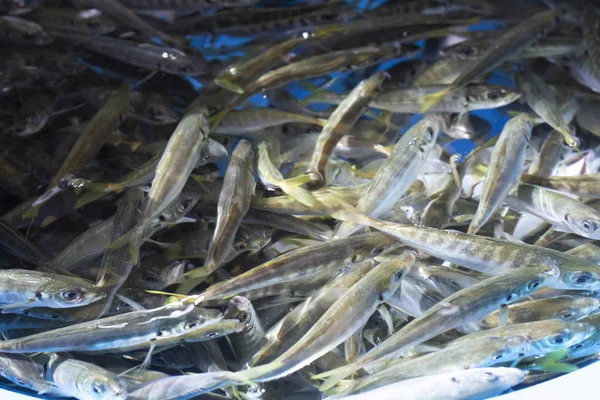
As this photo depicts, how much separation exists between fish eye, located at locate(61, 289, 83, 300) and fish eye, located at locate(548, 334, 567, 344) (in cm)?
144

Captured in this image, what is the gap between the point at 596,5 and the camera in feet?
8.23

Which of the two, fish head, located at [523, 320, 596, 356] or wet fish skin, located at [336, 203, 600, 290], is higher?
wet fish skin, located at [336, 203, 600, 290]

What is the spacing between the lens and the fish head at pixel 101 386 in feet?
4.89

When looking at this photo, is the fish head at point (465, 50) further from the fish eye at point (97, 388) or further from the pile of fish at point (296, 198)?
the fish eye at point (97, 388)

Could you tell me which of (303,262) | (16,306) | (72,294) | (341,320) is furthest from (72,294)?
(341,320)

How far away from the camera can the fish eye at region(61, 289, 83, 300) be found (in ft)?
5.29

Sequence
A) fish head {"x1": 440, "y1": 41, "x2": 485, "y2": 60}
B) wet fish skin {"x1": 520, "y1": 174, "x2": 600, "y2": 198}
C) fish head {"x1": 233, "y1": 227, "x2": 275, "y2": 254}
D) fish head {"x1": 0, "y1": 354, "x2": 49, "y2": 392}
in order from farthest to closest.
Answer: fish head {"x1": 440, "y1": 41, "x2": 485, "y2": 60} < wet fish skin {"x1": 520, "y1": 174, "x2": 600, "y2": 198} < fish head {"x1": 233, "y1": 227, "x2": 275, "y2": 254} < fish head {"x1": 0, "y1": 354, "x2": 49, "y2": 392}

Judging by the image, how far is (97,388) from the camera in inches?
58.9

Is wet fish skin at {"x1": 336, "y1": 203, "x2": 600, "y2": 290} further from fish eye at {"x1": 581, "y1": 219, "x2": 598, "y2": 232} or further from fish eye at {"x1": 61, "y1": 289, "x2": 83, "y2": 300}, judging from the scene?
fish eye at {"x1": 61, "y1": 289, "x2": 83, "y2": 300}

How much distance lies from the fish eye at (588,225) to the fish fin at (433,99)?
0.74 m

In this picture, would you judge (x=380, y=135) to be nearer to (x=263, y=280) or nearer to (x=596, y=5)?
(x=263, y=280)

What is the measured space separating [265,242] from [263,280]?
0.24m

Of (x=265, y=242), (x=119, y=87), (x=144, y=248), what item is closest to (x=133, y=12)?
(x=119, y=87)

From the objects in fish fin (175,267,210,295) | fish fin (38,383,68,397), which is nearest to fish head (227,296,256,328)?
fish fin (175,267,210,295)
